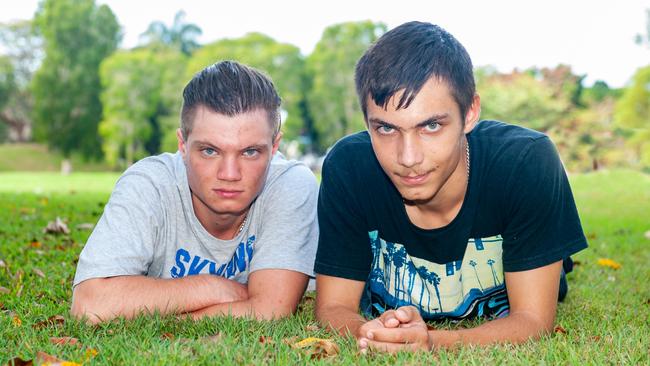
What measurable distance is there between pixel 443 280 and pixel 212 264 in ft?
4.40

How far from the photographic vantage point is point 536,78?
45.7 m

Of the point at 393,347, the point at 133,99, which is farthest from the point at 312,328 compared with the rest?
the point at 133,99

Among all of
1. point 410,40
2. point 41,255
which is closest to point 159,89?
point 41,255

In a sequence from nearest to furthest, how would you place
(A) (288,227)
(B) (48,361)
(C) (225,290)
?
(B) (48,361) → (C) (225,290) → (A) (288,227)

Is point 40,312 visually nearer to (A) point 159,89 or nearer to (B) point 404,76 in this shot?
(B) point 404,76

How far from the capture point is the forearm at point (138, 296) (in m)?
3.37

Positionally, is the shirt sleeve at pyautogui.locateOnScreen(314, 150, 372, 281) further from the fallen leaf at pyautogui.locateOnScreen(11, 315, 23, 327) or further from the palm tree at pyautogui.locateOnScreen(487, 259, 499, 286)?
the fallen leaf at pyautogui.locateOnScreen(11, 315, 23, 327)

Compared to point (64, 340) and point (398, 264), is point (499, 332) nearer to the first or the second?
point (398, 264)

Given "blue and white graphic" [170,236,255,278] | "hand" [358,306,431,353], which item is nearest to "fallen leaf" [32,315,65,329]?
"blue and white graphic" [170,236,255,278]

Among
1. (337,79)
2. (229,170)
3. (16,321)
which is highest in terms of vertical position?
(337,79)

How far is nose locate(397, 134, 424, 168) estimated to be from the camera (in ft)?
9.35

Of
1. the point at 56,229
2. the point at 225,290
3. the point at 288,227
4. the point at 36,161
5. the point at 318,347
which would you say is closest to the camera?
the point at 318,347

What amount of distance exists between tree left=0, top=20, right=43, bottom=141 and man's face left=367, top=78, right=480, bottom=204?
65267 millimetres

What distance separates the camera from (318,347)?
110 inches
